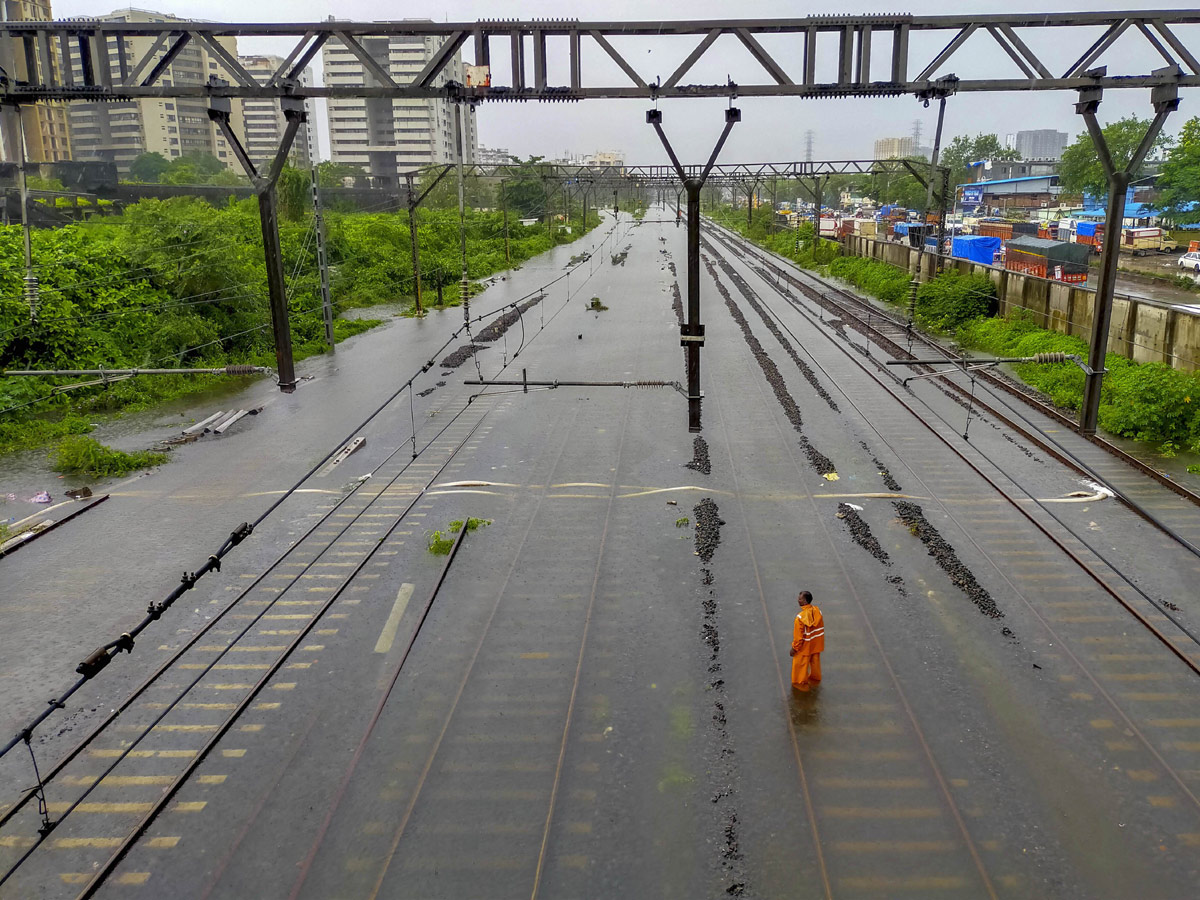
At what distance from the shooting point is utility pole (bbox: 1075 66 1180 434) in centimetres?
1463

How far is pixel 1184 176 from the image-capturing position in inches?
1900

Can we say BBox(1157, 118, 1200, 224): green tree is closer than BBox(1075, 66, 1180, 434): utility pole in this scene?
No

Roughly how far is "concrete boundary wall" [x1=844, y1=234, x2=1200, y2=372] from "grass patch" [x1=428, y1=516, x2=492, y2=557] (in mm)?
18042

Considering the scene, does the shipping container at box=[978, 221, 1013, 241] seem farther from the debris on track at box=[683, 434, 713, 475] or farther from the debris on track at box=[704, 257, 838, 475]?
the debris on track at box=[683, 434, 713, 475]

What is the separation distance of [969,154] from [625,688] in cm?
14349

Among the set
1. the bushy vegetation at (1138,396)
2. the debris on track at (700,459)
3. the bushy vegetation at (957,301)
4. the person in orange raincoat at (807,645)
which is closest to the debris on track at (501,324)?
the debris on track at (700,459)

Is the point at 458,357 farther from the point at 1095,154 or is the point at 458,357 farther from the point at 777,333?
the point at 1095,154

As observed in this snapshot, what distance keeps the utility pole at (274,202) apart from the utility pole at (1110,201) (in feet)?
42.5

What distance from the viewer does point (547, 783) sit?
843 cm

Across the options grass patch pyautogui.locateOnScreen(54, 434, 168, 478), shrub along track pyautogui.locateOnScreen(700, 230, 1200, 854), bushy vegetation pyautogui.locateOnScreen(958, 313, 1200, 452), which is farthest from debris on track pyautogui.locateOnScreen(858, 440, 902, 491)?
grass patch pyautogui.locateOnScreen(54, 434, 168, 478)

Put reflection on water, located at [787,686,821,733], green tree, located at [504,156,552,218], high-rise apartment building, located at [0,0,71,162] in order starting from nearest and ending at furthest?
reflection on water, located at [787,686,821,733] < high-rise apartment building, located at [0,0,71,162] < green tree, located at [504,156,552,218]

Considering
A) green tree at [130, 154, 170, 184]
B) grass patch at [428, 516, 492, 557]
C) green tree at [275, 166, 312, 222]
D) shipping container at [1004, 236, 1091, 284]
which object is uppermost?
green tree at [130, 154, 170, 184]

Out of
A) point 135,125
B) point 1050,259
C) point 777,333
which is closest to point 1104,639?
point 777,333

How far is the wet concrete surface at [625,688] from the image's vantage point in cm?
748
